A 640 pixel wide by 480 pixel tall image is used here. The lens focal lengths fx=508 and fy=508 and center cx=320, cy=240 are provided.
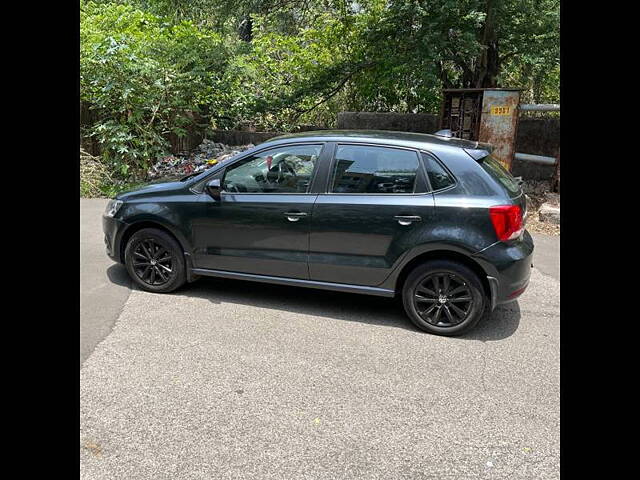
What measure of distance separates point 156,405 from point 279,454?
3.02 feet

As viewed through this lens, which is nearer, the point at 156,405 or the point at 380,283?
the point at 156,405

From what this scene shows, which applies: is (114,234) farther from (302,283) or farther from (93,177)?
(93,177)

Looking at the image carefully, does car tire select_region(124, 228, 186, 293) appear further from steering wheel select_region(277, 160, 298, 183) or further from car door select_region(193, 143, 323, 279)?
steering wheel select_region(277, 160, 298, 183)

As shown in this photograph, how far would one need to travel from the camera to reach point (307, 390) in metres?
3.40

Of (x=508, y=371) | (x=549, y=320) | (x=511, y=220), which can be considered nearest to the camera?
(x=508, y=371)

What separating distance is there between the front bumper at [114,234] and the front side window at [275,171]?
119cm

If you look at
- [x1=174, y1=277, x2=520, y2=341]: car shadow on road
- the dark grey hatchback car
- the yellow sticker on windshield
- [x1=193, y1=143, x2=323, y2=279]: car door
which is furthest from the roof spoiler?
the yellow sticker on windshield

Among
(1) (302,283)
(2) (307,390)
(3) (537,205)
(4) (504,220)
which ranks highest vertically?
(4) (504,220)

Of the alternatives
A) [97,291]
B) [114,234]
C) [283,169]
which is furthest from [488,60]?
[97,291]

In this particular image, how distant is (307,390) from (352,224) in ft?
5.00

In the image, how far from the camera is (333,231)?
442 centimetres

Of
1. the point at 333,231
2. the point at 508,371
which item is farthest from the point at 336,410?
the point at 333,231

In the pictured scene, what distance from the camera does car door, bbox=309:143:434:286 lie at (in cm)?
423

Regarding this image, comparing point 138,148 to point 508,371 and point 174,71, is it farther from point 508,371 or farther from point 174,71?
point 508,371
